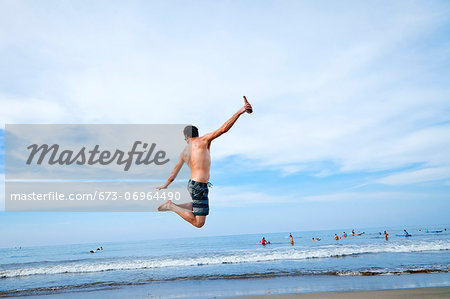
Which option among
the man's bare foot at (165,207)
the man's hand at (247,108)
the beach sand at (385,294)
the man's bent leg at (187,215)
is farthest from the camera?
the beach sand at (385,294)

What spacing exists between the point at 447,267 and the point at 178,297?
12.8m

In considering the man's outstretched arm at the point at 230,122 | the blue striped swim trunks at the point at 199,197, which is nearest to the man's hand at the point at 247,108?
the man's outstretched arm at the point at 230,122

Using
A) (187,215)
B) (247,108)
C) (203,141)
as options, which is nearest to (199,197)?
(187,215)

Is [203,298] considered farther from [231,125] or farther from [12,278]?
[12,278]

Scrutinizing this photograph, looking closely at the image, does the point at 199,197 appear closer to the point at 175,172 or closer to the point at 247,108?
the point at 175,172

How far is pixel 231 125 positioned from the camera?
2.50m

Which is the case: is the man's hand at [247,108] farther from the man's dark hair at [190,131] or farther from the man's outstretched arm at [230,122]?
the man's dark hair at [190,131]

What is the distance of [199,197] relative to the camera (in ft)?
8.59

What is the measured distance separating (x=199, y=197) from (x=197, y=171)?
25 cm

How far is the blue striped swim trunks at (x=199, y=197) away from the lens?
2.59 metres

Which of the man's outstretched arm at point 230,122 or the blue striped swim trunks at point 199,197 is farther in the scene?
the blue striped swim trunks at point 199,197

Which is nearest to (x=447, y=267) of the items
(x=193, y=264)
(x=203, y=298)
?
(x=203, y=298)

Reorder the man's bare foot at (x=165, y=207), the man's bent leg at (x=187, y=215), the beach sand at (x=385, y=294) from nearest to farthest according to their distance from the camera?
the man's bent leg at (x=187, y=215) < the man's bare foot at (x=165, y=207) < the beach sand at (x=385, y=294)

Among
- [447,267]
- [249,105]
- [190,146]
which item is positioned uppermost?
[249,105]
